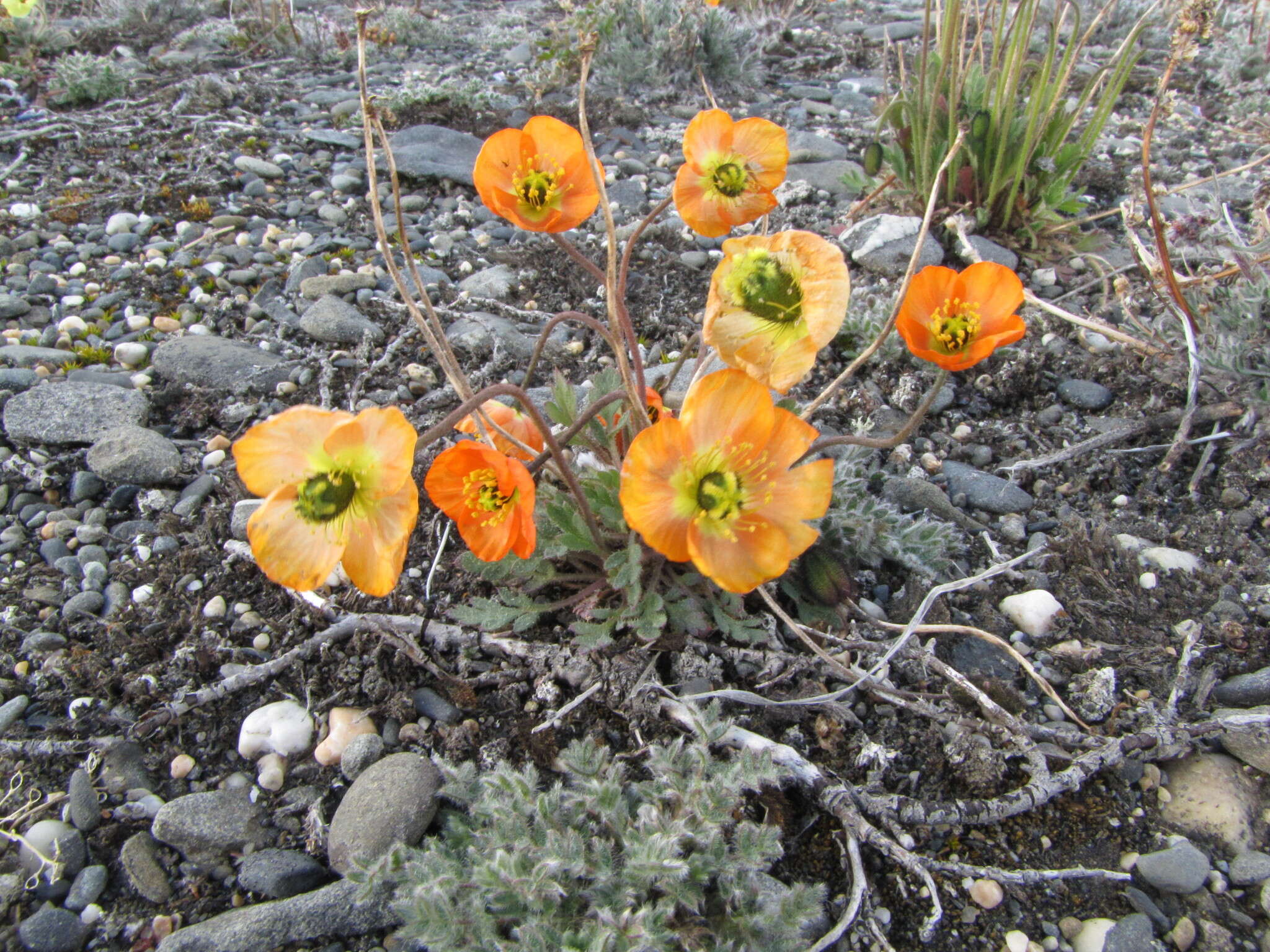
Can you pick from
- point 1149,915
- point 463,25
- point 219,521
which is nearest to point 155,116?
point 463,25

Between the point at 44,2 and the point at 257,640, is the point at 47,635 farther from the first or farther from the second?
the point at 44,2

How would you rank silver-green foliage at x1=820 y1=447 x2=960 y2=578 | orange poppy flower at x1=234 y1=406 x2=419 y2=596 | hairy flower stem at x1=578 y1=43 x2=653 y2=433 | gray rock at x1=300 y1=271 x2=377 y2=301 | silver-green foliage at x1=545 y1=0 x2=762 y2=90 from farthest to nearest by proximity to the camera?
silver-green foliage at x1=545 y1=0 x2=762 y2=90
gray rock at x1=300 y1=271 x2=377 y2=301
silver-green foliage at x1=820 y1=447 x2=960 y2=578
hairy flower stem at x1=578 y1=43 x2=653 y2=433
orange poppy flower at x1=234 y1=406 x2=419 y2=596

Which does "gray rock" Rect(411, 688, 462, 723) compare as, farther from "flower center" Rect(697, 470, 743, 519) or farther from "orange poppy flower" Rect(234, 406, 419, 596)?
"flower center" Rect(697, 470, 743, 519)

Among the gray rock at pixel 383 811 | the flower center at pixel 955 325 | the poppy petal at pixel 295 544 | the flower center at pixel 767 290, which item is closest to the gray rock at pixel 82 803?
the gray rock at pixel 383 811

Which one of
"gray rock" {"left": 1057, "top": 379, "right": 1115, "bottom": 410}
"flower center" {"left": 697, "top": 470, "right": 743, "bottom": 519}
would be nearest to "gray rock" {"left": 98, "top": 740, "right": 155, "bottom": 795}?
"flower center" {"left": 697, "top": 470, "right": 743, "bottom": 519}

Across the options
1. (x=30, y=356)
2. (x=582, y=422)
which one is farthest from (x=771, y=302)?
(x=30, y=356)

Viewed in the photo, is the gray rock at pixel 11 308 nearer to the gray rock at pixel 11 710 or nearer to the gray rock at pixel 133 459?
the gray rock at pixel 133 459
